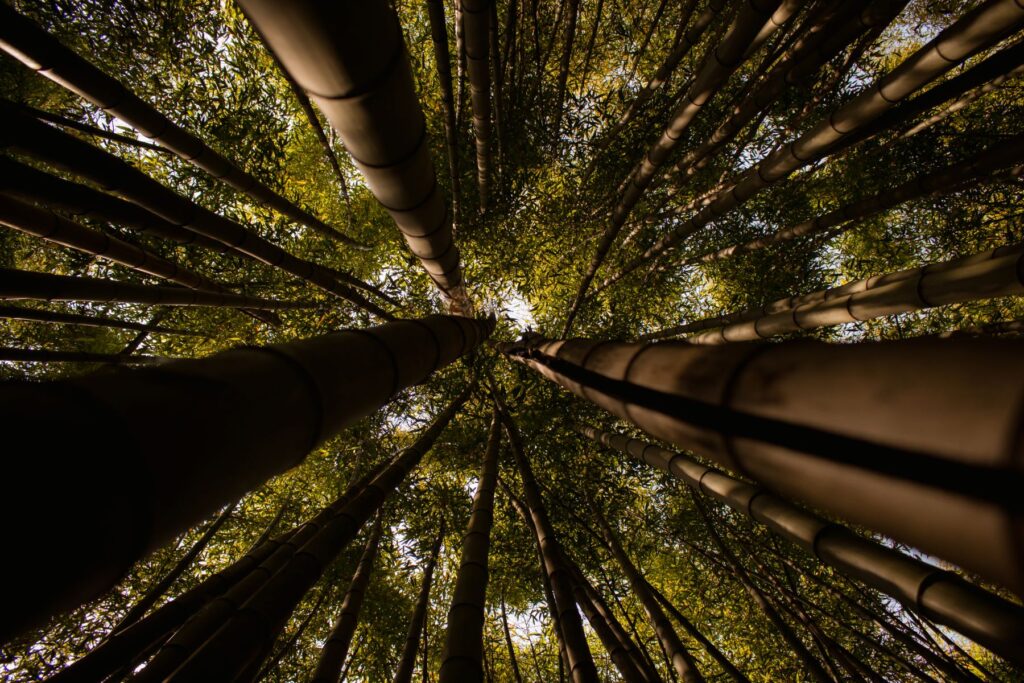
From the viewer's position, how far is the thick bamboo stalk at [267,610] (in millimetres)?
1486

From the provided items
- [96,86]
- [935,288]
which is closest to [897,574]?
[935,288]

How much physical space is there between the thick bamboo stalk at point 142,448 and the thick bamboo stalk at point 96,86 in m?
2.16

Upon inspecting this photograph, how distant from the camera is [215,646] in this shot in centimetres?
153

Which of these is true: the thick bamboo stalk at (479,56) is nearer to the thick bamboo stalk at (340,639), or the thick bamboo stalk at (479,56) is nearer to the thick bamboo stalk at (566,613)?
the thick bamboo stalk at (566,613)

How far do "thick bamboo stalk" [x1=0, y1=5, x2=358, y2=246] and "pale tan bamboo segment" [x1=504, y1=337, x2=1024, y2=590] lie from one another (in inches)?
116

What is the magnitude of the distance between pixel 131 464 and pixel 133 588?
648cm

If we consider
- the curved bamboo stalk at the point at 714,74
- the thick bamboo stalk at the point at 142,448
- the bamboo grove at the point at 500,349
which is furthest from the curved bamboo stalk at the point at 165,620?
the curved bamboo stalk at the point at 714,74

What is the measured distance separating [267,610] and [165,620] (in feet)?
4.08

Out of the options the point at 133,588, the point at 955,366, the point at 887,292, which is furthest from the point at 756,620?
the point at 133,588

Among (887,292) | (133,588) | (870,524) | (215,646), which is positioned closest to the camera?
(870,524)

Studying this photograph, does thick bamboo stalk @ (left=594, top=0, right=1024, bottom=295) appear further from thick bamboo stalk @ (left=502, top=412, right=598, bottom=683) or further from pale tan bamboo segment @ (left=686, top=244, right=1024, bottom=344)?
thick bamboo stalk @ (left=502, top=412, right=598, bottom=683)

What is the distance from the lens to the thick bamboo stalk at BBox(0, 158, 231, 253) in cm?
177

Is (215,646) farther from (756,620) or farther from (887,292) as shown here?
(756,620)

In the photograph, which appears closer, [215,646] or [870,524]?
[870,524]
